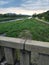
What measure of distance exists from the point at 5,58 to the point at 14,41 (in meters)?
0.22

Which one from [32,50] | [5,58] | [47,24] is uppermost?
[32,50]

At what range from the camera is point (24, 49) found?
113 cm

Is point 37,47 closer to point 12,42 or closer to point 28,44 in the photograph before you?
point 28,44

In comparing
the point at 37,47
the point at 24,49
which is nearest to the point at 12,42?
the point at 24,49

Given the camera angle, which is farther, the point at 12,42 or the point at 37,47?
the point at 12,42

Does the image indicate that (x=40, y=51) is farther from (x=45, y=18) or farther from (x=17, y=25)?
(x=45, y=18)

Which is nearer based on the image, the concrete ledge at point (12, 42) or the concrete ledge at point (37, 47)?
the concrete ledge at point (37, 47)

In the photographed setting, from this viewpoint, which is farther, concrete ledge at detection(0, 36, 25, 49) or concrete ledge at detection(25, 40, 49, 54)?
concrete ledge at detection(0, 36, 25, 49)

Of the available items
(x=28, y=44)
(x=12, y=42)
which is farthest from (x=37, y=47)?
(x=12, y=42)

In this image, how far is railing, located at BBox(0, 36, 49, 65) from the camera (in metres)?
→ 1.06

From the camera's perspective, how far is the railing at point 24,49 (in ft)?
3.48

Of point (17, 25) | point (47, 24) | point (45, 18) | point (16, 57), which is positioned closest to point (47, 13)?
point (45, 18)

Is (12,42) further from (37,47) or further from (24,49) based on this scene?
(37,47)

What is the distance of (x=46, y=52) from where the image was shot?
1036mm
